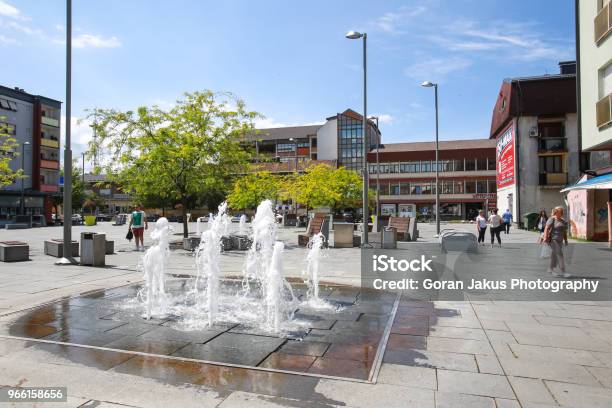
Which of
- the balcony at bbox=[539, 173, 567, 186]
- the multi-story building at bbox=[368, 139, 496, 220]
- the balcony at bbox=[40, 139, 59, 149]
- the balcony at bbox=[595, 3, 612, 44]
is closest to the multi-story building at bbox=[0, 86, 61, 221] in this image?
the balcony at bbox=[40, 139, 59, 149]

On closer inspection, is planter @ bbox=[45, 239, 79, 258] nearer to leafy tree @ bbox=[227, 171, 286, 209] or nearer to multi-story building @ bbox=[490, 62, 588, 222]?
leafy tree @ bbox=[227, 171, 286, 209]

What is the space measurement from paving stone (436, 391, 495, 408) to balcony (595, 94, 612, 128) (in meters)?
15.4

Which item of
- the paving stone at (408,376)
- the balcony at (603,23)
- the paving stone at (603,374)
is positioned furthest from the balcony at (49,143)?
the paving stone at (603,374)

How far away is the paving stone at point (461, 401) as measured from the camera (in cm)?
377

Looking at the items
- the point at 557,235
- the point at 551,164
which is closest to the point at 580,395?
the point at 557,235

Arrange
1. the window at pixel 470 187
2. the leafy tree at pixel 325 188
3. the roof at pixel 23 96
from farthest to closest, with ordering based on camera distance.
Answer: the window at pixel 470 187 < the roof at pixel 23 96 < the leafy tree at pixel 325 188

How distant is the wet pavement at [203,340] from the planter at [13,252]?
7.28 m

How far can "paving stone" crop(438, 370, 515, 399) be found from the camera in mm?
4039

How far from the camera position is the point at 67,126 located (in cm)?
1242

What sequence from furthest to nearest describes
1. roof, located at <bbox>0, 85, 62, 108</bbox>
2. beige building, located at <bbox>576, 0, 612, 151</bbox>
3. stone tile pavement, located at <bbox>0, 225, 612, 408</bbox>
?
roof, located at <bbox>0, 85, 62, 108</bbox> < beige building, located at <bbox>576, 0, 612, 151</bbox> < stone tile pavement, located at <bbox>0, 225, 612, 408</bbox>

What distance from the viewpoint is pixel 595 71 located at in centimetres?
1698

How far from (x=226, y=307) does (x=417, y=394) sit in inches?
166

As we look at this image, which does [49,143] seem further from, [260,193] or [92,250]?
[92,250]

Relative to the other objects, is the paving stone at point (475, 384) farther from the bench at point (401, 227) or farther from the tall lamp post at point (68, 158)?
the bench at point (401, 227)
